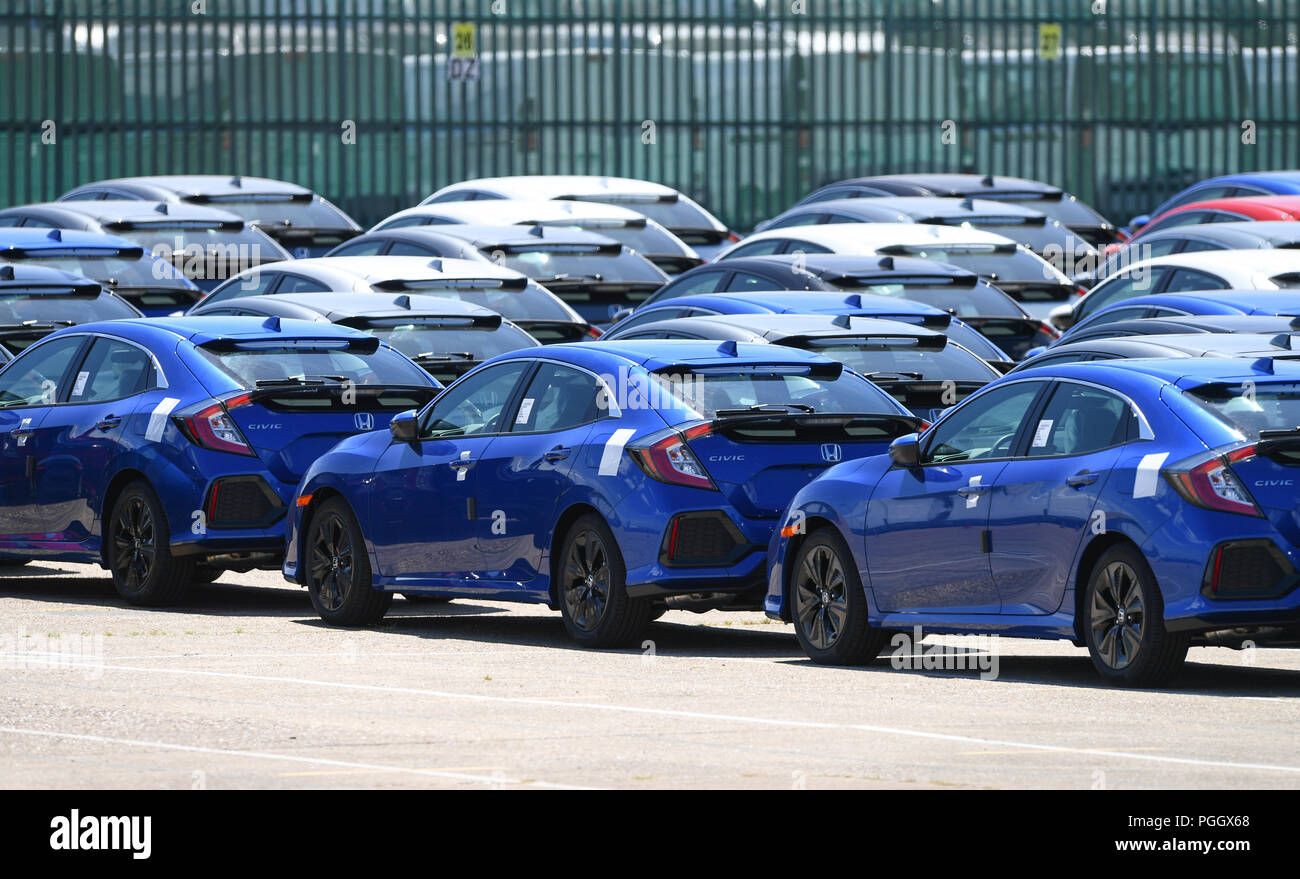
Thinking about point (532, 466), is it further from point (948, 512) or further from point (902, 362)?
point (902, 362)

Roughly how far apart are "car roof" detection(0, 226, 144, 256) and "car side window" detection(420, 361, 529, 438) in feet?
26.0

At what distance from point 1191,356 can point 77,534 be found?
21.7 ft

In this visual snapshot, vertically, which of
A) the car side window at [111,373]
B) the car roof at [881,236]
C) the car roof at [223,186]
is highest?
the car roof at [223,186]

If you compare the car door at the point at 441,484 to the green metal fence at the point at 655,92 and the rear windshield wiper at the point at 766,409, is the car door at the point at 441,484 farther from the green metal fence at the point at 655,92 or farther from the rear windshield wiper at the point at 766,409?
the green metal fence at the point at 655,92

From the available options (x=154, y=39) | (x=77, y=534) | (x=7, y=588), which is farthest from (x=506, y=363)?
(x=154, y=39)

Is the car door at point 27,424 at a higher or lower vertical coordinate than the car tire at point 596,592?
higher

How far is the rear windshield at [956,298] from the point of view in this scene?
19578 mm

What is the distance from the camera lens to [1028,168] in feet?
125

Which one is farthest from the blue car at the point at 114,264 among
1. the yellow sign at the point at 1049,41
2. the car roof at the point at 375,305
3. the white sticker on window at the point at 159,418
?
the yellow sign at the point at 1049,41

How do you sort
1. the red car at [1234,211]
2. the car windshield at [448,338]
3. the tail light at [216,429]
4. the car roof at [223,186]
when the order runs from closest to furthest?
the tail light at [216,429], the car windshield at [448,338], the red car at [1234,211], the car roof at [223,186]

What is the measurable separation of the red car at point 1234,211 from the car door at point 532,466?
10442 mm

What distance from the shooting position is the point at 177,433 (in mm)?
15391

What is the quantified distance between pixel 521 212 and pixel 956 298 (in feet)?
21.7
